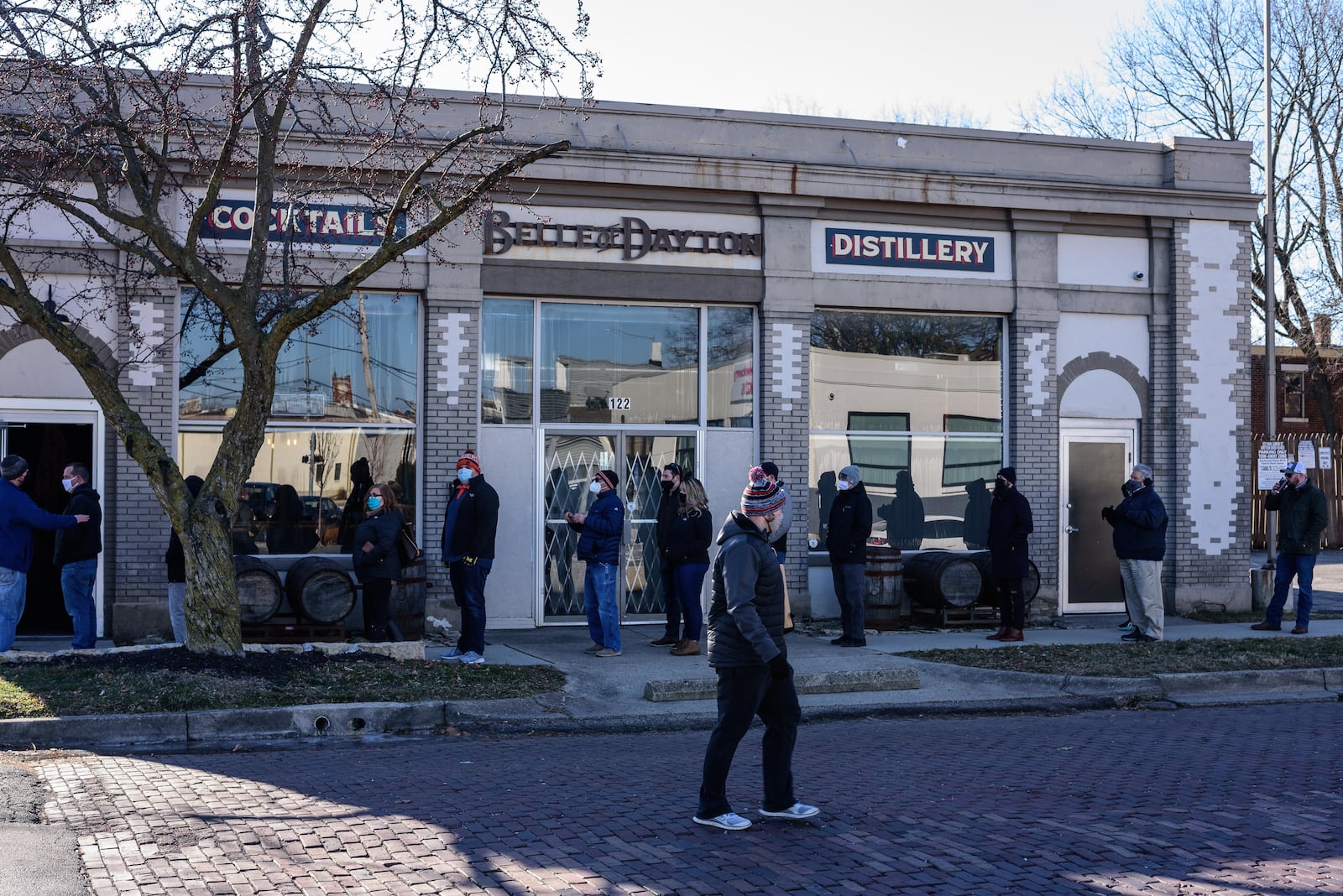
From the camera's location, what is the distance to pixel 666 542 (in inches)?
500

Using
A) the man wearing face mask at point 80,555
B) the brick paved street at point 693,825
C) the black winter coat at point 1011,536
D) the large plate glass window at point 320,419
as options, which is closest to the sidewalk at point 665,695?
the brick paved street at point 693,825

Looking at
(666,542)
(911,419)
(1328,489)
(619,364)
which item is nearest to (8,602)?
(666,542)

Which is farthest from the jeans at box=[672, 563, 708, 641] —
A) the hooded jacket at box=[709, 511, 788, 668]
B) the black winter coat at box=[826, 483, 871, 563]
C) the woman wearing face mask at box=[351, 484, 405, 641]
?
the hooded jacket at box=[709, 511, 788, 668]

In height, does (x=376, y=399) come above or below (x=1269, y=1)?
below

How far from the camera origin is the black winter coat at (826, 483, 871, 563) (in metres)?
13.3

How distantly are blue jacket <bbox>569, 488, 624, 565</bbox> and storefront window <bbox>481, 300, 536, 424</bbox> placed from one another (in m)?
2.38

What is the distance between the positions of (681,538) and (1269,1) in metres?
13.9

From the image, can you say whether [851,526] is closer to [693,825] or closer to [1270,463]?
[693,825]

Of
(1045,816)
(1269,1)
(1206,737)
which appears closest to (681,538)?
(1206,737)

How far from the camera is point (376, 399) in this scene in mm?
14016

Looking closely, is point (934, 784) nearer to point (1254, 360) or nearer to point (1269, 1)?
point (1269, 1)

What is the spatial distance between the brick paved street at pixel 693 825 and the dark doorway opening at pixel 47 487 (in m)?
5.84

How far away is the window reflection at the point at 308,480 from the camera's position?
13.5 m

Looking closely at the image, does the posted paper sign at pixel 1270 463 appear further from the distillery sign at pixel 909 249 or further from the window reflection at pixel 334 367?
the window reflection at pixel 334 367
